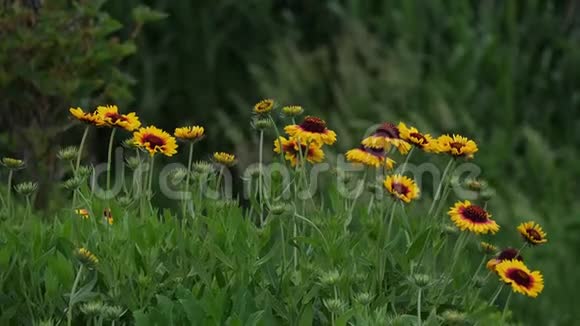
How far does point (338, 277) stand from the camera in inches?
106

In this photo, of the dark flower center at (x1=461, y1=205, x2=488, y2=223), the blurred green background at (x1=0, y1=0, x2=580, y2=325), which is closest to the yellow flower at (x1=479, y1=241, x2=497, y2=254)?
the dark flower center at (x1=461, y1=205, x2=488, y2=223)

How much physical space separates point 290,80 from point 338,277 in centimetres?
445

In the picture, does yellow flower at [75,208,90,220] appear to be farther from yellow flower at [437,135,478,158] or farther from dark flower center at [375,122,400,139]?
yellow flower at [437,135,478,158]

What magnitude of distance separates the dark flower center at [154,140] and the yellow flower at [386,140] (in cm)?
53

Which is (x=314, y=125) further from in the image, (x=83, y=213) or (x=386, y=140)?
(x=83, y=213)

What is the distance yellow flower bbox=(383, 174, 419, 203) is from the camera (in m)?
3.00

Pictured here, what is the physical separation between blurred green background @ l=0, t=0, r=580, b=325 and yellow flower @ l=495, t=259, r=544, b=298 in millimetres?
2992

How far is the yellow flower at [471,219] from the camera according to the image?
289 centimetres

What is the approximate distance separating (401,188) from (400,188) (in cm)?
5

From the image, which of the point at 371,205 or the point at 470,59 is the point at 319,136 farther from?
the point at 470,59

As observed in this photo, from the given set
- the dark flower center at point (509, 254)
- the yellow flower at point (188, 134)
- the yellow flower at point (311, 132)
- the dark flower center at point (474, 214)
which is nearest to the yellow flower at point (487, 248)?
the dark flower center at point (509, 254)

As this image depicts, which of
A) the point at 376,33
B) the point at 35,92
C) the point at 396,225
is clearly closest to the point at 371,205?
the point at 396,225

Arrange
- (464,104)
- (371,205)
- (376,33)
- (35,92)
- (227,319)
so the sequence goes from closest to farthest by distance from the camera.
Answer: (227,319), (371,205), (35,92), (464,104), (376,33)

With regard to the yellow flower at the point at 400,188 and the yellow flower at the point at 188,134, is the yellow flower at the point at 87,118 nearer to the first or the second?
the yellow flower at the point at 188,134
